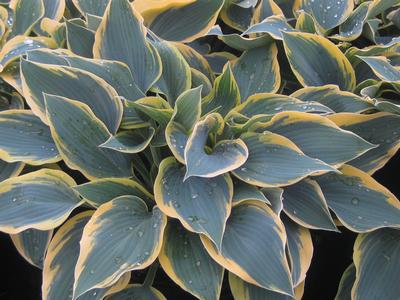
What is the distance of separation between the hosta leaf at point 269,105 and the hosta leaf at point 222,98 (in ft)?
0.11

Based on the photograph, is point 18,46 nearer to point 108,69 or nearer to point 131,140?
point 108,69

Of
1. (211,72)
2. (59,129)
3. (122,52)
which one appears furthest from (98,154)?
(211,72)

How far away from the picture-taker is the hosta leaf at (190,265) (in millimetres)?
996

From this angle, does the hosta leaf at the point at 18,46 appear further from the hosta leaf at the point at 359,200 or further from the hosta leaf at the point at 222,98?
the hosta leaf at the point at 359,200

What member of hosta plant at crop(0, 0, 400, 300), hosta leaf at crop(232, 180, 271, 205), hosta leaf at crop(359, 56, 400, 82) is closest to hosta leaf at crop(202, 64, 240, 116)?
hosta plant at crop(0, 0, 400, 300)

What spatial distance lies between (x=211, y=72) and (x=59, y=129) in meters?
0.49

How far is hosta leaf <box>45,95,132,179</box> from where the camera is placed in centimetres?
110

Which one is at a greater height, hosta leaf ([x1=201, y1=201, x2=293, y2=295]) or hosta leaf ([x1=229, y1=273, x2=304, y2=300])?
hosta leaf ([x1=201, y1=201, x2=293, y2=295])

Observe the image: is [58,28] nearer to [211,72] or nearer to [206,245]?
[211,72]

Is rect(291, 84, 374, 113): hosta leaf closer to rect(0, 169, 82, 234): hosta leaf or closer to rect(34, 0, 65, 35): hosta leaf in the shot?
rect(0, 169, 82, 234): hosta leaf

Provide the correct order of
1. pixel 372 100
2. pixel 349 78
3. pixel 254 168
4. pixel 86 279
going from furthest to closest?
pixel 349 78
pixel 372 100
pixel 254 168
pixel 86 279

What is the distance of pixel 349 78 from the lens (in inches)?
52.9

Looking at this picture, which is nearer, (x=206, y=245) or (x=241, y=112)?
(x=206, y=245)

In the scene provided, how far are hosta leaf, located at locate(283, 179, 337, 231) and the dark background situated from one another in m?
0.29
